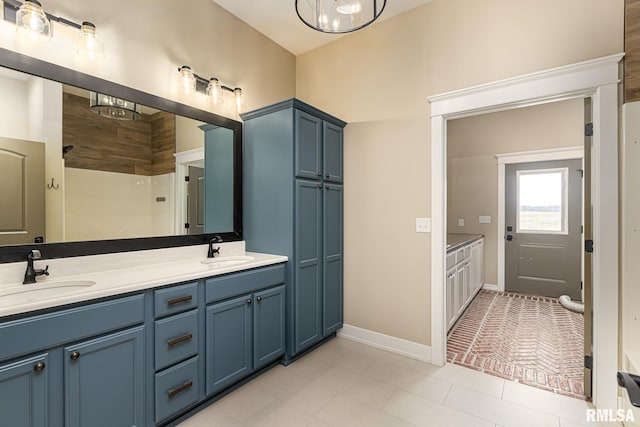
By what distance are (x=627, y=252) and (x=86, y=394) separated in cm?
311

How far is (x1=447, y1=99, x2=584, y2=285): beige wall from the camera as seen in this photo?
4246 millimetres

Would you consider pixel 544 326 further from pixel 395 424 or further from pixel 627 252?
pixel 395 424

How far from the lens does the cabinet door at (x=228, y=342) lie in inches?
76.7

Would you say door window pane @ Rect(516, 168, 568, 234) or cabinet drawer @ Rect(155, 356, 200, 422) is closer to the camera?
cabinet drawer @ Rect(155, 356, 200, 422)

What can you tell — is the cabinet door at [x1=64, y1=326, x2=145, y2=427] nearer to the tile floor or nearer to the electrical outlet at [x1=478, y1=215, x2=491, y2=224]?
the tile floor

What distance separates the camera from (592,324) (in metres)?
2.01

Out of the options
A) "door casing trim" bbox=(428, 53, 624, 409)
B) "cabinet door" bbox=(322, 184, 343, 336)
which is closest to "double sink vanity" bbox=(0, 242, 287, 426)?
"cabinet door" bbox=(322, 184, 343, 336)

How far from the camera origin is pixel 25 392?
1258 mm

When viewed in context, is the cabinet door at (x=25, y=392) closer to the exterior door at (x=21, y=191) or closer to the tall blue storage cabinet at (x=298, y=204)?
the exterior door at (x=21, y=191)

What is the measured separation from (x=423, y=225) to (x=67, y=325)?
2471 mm

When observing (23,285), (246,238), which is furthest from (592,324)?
(23,285)

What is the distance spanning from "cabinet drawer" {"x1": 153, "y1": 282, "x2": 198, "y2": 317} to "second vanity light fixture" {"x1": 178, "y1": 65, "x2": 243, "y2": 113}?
1.58m

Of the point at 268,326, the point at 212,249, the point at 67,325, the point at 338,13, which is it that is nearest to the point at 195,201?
the point at 212,249

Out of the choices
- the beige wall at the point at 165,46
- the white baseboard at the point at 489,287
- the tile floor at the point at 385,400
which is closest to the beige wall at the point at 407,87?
the tile floor at the point at 385,400
